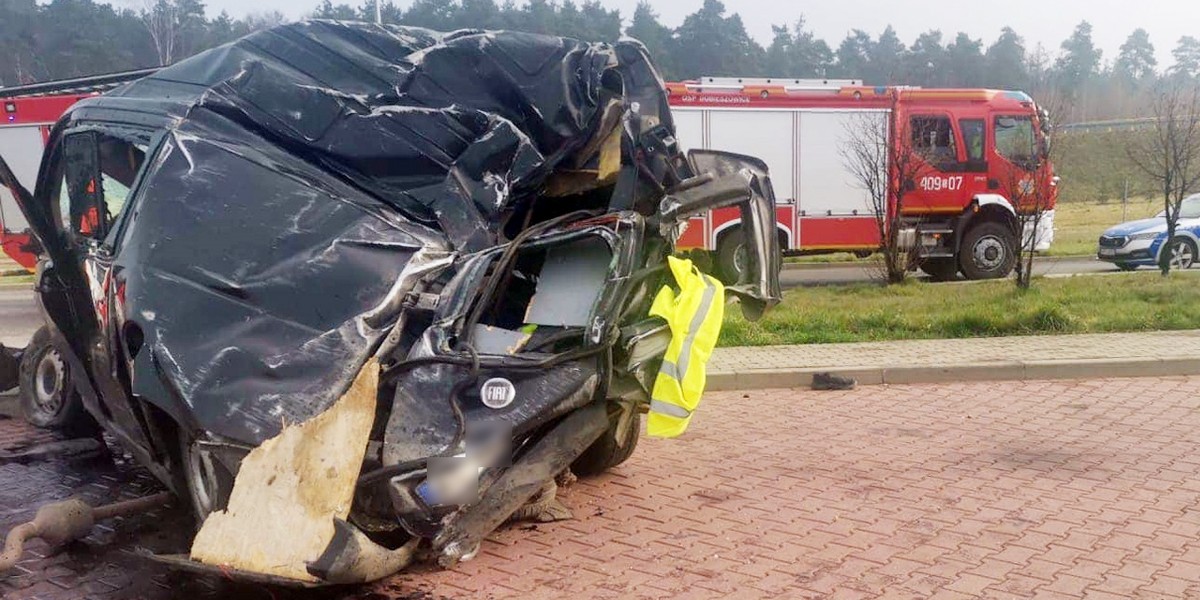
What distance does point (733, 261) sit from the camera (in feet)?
17.5

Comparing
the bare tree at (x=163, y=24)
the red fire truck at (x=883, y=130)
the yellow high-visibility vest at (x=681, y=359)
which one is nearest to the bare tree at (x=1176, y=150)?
the red fire truck at (x=883, y=130)

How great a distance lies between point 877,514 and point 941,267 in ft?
40.7

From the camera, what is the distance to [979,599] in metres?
4.10

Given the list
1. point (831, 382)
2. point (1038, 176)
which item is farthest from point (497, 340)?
point (1038, 176)

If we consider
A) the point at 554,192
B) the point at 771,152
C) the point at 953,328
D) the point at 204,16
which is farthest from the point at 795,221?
the point at 204,16

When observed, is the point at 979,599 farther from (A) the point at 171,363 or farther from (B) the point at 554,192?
(A) the point at 171,363

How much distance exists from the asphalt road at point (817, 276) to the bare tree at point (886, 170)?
105 centimetres

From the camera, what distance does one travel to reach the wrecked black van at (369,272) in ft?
12.5

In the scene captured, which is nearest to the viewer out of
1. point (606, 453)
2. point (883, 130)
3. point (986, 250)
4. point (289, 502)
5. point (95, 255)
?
point (289, 502)

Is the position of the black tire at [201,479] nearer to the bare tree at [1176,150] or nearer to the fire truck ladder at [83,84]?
the fire truck ladder at [83,84]

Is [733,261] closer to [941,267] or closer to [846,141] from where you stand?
[846,141]

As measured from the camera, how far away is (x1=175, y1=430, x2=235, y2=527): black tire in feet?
12.7

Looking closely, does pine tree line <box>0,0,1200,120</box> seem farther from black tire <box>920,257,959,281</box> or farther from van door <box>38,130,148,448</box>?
van door <box>38,130,148,448</box>

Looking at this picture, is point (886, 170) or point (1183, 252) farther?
point (1183, 252)
